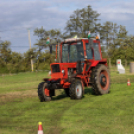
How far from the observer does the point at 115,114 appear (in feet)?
19.2

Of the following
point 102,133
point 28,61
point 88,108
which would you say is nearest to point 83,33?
point 28,61

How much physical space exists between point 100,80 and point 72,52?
166 centimetres

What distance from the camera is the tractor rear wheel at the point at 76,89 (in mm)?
8430

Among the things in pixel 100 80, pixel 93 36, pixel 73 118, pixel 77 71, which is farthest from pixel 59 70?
pixel 93 36

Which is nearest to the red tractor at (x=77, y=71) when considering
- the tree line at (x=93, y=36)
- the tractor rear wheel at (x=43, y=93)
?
the tractor rear wheel at (x=43, y=93)

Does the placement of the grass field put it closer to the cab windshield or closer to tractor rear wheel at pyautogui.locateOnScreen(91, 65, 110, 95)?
tractor rear wheel at pyautogui.locateOnScreen(91, 65, 110, 95)

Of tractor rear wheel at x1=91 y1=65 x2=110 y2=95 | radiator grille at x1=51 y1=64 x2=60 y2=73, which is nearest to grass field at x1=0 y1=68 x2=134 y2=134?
tractor rear wheel at x1=91 y1=65 x2=110 y2=95

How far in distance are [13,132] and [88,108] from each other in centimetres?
257

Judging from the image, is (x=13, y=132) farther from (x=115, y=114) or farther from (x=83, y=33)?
(x=83, y=33)

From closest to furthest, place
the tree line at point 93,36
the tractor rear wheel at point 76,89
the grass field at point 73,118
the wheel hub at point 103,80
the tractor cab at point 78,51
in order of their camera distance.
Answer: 1. the grass field at point 73,118
2. the tractor rear wheel at point 76,89
3. the tractor cab at point 78,51
4. the wheel hub at point 103,80
5. the tree line at point 93,36

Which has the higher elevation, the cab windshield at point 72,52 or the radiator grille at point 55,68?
the cab windshield at point 72,52

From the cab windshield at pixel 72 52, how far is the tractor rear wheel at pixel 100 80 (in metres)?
0.82

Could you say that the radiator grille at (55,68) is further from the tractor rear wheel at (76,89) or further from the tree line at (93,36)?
the tree line at (93,36)

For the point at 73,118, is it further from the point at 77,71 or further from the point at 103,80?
the point at 103,80
